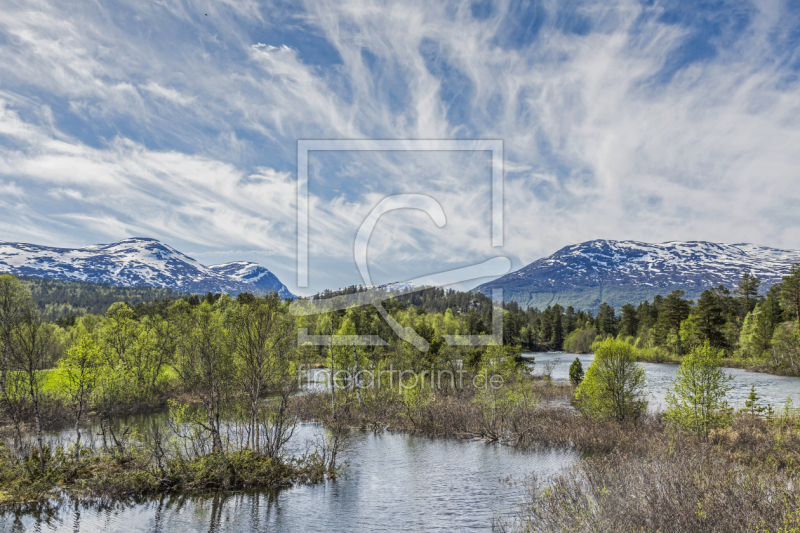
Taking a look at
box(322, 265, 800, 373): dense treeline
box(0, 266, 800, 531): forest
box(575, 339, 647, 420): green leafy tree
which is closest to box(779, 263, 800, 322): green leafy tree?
box(322, 265, 800, 373): dense treeline

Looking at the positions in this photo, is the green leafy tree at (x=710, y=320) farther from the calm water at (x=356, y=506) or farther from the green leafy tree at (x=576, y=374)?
the calm water at (x=356, y=506)

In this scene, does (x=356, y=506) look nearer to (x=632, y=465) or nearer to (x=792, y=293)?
(x=632, y=465)

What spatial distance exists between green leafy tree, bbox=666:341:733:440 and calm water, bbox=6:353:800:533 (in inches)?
298

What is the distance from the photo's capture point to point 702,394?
95.3 ft

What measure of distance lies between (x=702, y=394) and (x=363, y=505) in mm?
22413

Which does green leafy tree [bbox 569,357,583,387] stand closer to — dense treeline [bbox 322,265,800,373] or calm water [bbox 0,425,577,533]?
dense treeline [bbox 322,265,800,373]

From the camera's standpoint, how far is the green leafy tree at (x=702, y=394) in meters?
28.5

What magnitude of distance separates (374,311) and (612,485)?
73913mm

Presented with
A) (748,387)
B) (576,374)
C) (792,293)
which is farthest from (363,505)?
(792,293)

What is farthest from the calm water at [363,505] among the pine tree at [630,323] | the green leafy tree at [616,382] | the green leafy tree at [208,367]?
the pine tree at [630,323]

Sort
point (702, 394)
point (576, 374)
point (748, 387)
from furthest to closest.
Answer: point (576, 374) → point (748, 387) → point (702, 394)

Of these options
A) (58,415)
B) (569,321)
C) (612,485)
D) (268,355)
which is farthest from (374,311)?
(569,321)

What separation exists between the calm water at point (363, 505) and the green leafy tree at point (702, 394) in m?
7.58

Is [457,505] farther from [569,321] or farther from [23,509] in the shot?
[569,321]
